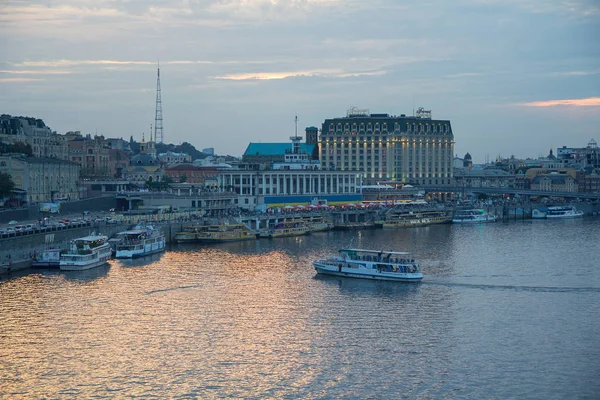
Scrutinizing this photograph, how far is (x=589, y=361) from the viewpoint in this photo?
36.2m

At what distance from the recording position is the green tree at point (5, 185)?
80.9 meters

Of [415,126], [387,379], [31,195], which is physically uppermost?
[415,126]

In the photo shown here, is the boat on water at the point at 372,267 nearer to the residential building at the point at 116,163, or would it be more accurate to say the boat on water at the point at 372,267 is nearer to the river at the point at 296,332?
the river at the point at 296,332

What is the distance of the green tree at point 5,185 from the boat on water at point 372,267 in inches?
1423

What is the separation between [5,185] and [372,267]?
40298mm

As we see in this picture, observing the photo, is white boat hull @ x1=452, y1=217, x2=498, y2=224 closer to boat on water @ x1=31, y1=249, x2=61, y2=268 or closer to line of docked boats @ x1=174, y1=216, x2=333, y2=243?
line of docked boats @ x1=174, y1=216, x2=333, y2=243

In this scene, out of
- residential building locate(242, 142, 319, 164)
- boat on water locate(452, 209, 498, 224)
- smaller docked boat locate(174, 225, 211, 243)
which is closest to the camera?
smaller docked boat locate(174, 225, 211, 243)

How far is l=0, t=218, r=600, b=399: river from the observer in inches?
1319

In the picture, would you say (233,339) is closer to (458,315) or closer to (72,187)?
(458,315)

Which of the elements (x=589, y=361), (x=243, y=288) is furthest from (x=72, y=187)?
(x=589, y=361)

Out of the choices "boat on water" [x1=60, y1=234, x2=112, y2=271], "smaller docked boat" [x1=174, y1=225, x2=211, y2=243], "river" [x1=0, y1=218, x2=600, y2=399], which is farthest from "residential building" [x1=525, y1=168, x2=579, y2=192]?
"boat on water" [x1=60, y1=234, x2=112, y2=271]

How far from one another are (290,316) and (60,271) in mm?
20479

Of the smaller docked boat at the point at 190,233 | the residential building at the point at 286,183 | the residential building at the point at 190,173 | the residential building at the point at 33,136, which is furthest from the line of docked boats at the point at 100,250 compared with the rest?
the residential building at the point at 190,173

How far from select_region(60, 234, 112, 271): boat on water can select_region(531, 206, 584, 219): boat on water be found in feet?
247
